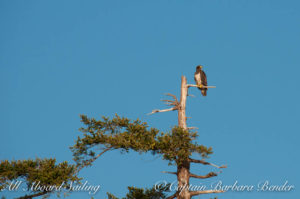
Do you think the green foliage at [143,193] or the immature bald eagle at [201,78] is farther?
the immature bald eagle at [201,78]

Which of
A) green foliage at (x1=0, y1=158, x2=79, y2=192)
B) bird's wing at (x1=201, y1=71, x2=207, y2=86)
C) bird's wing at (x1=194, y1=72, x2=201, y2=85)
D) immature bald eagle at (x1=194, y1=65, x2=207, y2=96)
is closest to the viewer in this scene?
green foliage at (x1=0, y1=158, x2=79, y2=192)

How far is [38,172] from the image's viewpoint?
1944 centimetres

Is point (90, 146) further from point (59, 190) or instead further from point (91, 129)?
point (59, 190)

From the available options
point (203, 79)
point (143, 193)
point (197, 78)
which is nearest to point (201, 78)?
point (203, 79)

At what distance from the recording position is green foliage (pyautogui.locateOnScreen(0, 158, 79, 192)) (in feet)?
63.1

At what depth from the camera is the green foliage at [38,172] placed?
19.2m

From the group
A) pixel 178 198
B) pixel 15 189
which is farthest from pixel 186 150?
pixel 15 189

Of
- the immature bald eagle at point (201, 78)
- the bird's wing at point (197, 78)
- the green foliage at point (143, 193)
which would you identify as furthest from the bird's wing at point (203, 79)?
the green foliage at point (143, 193)

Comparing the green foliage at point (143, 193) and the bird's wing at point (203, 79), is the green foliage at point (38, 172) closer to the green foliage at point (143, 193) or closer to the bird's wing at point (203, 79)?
the green foliage at point (143, 193)

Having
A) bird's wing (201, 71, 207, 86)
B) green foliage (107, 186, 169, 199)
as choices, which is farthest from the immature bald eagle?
green foliage (107, 186, 169, 199)

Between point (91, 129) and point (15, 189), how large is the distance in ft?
14.2

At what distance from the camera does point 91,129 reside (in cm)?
2103

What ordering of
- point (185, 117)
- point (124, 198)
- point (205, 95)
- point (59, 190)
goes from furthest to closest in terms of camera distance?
point (205, 95)
point (185, 117)
point (124, 198)
point (59, 190)

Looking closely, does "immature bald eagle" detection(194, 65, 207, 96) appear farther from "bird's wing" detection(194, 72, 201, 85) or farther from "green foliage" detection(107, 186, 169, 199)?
"green foliage" detection(107, 186, 169, 199)
